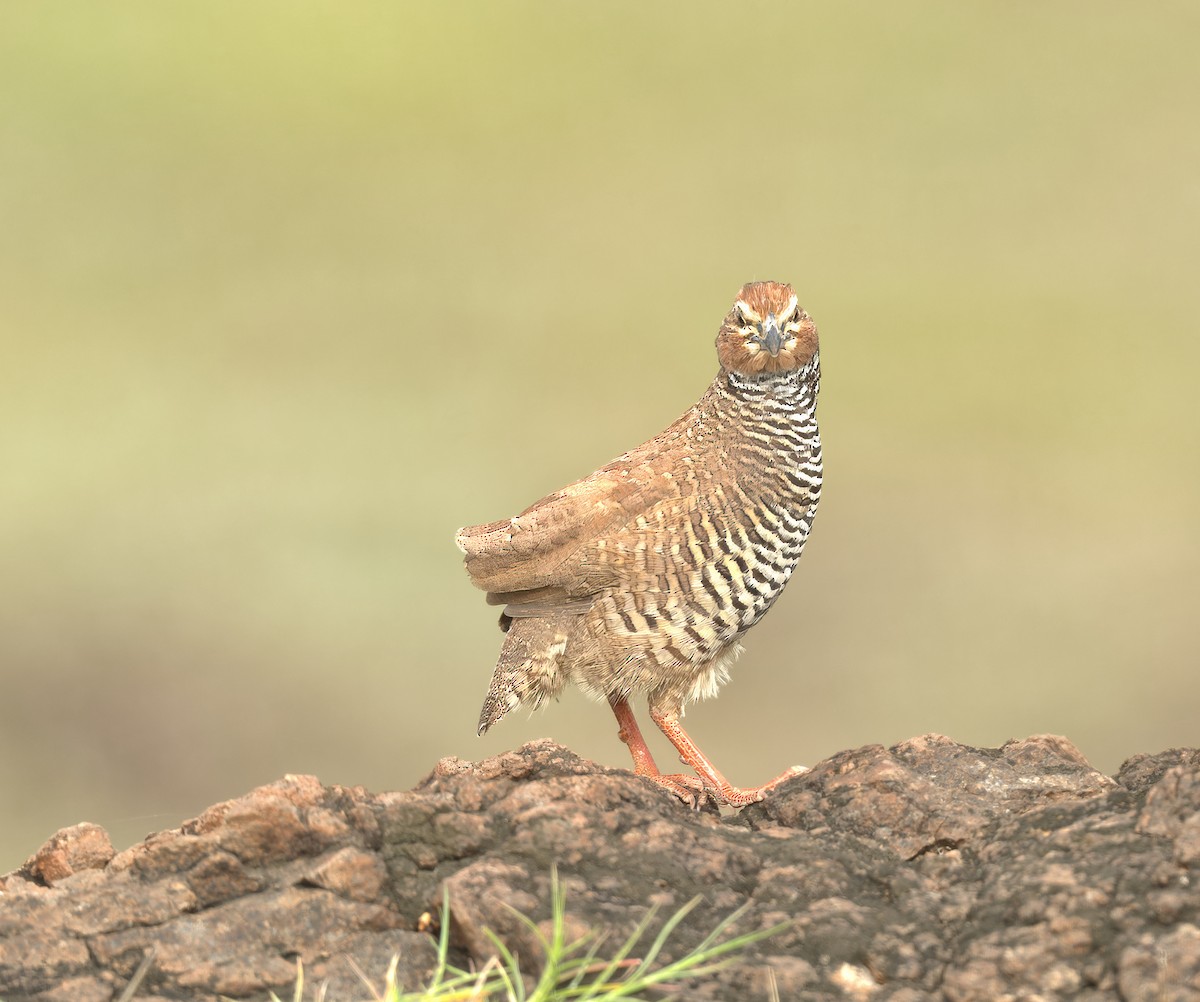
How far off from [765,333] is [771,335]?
4cm

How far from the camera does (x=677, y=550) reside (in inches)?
256

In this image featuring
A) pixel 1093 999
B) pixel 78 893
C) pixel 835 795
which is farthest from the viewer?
pixel 835 795

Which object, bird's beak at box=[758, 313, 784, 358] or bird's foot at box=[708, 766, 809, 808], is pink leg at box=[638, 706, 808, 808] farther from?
bird's beak at box=[758, 313, 784, 358]

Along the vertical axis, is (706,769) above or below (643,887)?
above

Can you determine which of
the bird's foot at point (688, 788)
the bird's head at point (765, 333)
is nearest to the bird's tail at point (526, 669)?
the bird's foot at point (688, 788)

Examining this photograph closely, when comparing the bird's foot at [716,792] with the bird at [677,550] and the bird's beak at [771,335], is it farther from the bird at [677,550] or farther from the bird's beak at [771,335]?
the bird's beak at [771,335]

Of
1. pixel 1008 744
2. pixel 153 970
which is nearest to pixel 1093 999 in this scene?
pixel 1008 744

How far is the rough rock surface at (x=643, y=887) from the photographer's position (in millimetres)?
3846

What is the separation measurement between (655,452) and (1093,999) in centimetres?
366

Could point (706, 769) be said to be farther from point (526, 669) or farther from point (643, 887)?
point (643, 887)

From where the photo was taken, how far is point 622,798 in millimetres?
4699

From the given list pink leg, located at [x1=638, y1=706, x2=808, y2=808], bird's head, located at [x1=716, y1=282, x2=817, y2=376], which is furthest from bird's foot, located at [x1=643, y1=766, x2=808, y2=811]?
bird's head, located at [x1=716, y1=282, x2=817, y2=376]

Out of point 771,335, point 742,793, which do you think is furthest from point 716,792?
point 771,335

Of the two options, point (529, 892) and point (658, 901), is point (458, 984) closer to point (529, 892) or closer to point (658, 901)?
point (529, 892)
